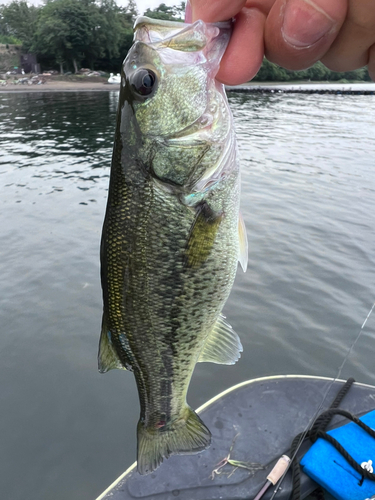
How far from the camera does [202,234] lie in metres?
1.86

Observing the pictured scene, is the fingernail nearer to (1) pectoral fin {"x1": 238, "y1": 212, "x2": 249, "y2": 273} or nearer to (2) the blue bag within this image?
(1) pectoral fin {"x1": 238, "y1": 212, "x2": 249, "y2": 273}

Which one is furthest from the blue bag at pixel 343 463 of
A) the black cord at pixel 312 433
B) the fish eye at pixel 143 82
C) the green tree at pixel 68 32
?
the green tree at pixel 68 32

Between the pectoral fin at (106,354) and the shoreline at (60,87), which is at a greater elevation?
the pectoral fin at (106,354)

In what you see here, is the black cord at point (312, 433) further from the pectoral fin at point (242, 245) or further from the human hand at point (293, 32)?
the human hand at point (293, 32)

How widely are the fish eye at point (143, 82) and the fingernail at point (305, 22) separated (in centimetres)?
65

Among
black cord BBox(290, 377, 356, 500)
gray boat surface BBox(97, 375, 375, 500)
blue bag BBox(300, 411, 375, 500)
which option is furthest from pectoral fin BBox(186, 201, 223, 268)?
blue bag BBox(300, 411, 375, 500)

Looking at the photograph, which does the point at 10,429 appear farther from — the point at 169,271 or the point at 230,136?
the point at 230,136

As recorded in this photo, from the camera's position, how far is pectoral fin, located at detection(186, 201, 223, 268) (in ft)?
6.08

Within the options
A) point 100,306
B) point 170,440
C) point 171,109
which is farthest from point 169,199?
point 100,306

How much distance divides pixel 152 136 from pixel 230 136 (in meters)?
0.39

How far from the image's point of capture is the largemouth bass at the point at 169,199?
1776 millimetres

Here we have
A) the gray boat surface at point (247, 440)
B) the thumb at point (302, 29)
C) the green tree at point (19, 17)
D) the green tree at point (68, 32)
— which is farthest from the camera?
the green tree at point (19, 17)

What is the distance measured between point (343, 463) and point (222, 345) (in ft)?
7.17

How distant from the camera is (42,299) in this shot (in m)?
7.87
